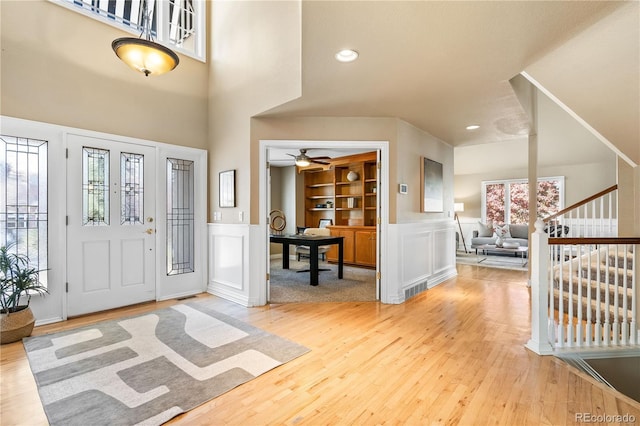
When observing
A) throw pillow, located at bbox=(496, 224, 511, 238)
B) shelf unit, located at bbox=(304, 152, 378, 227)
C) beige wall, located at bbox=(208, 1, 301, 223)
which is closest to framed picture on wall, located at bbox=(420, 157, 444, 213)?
shelf unit, located at bbox=(304, 152, 378, 227)

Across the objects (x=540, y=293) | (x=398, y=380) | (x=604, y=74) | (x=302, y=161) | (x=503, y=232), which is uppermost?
(x=604, y=74)

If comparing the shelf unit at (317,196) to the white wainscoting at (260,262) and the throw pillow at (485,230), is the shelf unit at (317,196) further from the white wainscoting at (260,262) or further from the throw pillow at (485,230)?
the throw pillow at (485,230)

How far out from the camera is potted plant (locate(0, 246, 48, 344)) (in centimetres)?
268

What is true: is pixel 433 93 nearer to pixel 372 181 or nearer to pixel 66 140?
pixel 372 181

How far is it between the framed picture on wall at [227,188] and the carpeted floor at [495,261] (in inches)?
215

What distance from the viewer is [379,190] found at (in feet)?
12.8

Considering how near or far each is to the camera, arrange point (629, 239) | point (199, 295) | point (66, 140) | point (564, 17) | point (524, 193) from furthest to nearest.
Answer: point (524, 193) → point (199, 295) → point (66, 140) → point (629, 239) → point (564, 17)

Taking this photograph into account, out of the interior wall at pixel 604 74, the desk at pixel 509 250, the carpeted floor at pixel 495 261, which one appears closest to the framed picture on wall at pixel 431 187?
the interior wall at pixel 604 74

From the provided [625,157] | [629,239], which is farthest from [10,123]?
[625,157]

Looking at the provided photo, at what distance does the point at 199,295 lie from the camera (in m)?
4.19

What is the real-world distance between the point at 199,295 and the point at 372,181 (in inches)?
161

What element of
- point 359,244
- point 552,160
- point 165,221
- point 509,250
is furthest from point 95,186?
point 552,160

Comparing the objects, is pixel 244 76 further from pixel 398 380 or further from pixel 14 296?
pixel 398 380

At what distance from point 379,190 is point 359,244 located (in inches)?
104
